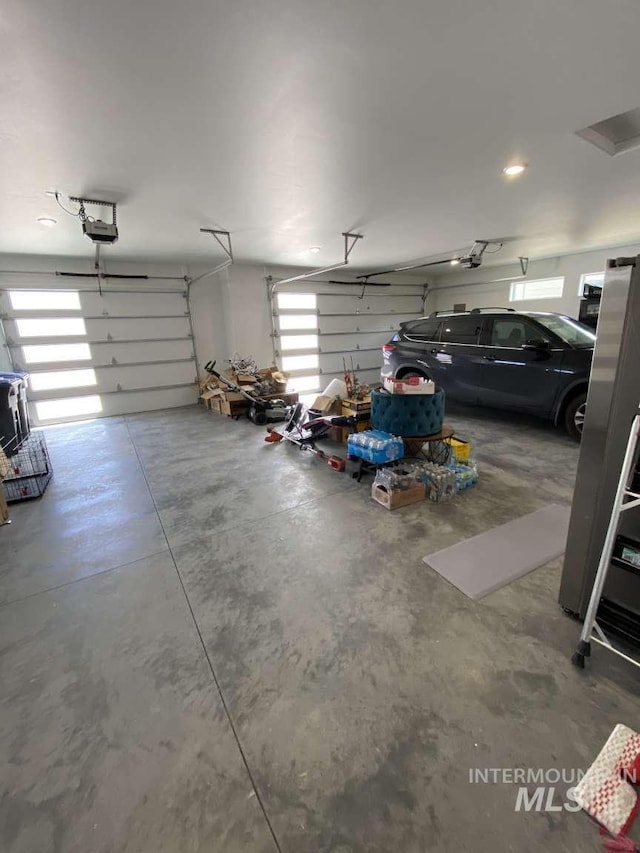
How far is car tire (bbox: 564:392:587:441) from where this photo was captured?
13.2ft

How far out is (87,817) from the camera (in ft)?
3.47

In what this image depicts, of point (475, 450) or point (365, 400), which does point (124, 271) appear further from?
point (475, 450)

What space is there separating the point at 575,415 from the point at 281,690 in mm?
4336

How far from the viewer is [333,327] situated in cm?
820

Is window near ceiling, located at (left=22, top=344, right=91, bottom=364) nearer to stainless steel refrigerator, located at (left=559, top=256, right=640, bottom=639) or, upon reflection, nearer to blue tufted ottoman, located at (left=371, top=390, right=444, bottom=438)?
blue tufted ottoman, located at (left=371, top=390, right=444, bottom=438)

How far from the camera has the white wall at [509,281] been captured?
254 inches

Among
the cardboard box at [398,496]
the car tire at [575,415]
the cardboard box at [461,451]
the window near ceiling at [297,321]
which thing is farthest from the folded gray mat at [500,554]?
the window near ceiling at [297,321]

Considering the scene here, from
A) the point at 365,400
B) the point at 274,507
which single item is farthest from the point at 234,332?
the point at 274,507

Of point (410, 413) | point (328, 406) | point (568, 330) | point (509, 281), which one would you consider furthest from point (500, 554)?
point (509, 281)

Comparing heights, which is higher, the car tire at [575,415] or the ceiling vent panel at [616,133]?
the ceiling vent panel at [616,133]

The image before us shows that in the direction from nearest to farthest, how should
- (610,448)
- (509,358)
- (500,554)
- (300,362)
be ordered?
(610,448)
(500,554)
(509,358)
(300,362)

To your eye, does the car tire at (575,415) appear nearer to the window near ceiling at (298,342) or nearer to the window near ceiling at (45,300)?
the window near ceiling at (298,342)

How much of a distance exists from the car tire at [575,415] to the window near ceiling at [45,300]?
757 cm

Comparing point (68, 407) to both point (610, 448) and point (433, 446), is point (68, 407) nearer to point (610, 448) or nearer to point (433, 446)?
point (433, 446)
